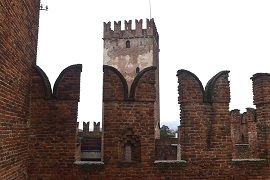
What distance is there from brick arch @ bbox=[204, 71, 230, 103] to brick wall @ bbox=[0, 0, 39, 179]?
3.83 m

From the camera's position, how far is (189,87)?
6.04 metres

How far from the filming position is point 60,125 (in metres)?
5.62

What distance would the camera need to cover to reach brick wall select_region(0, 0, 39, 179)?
4.35 m

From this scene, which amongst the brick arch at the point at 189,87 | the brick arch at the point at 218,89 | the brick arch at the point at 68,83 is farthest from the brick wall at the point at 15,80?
the brick arch at the point at 218,89

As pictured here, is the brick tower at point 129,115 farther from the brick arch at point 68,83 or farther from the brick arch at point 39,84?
the brick arch at point 39,84

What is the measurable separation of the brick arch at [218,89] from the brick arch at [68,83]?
2.82 meters

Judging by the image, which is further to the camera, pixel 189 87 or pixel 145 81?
pixel 189 87

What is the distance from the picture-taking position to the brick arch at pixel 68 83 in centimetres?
571

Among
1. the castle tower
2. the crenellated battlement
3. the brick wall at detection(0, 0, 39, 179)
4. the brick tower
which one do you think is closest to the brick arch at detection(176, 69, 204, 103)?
the brick tower

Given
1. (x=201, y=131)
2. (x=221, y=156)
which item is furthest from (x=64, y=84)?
(x=221, y=156)

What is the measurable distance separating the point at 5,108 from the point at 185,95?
11.8ft

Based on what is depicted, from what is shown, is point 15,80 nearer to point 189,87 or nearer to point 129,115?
point 129,115

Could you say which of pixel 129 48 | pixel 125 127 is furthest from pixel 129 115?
pixel 129 48

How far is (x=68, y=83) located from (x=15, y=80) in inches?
45.7
